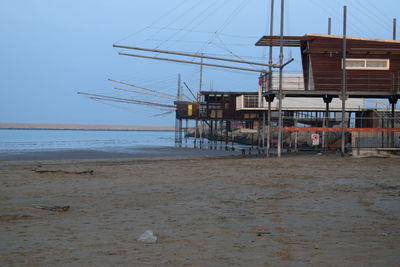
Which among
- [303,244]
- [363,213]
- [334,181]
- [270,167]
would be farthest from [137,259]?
[270,167]

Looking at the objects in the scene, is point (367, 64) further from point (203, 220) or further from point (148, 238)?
point (148, 238)

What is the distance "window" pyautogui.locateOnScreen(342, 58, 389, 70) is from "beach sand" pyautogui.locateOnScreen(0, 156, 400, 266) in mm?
16390

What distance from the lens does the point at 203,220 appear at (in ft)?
35.9

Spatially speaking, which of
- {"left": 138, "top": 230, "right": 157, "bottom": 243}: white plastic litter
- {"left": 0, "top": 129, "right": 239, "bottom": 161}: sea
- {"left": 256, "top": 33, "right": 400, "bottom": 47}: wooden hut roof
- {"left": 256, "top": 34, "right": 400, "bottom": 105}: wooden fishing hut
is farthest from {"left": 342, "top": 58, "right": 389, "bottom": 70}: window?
{"left": 138, "top": 230, "right": 157, "bottom": 243}: white plastic litter

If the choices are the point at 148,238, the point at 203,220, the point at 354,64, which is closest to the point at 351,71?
the point at 354,64

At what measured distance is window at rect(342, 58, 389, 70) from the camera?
115ft

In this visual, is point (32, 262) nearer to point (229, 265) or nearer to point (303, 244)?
point (229, 265)

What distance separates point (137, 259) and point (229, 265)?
4.31 feet

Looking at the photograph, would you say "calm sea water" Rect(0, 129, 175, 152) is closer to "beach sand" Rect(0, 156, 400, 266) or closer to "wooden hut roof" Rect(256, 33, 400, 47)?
"wooden hut roof" Rect(256, 33, 400, 47)

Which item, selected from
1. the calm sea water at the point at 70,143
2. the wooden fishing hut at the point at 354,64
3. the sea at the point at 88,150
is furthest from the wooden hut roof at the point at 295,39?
the calm sea water at the point at 70,143

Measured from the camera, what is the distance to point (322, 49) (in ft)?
114

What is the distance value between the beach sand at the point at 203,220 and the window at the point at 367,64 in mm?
16390

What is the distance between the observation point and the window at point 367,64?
3503 cm

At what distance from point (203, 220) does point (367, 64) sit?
90.0 ft
